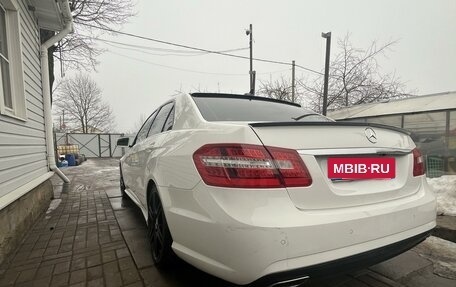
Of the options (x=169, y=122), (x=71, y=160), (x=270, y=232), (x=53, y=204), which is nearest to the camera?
(x=270, y=232)

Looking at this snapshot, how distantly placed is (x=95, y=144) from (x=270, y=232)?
84.1ft

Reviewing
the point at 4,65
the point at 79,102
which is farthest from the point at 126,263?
the point at 79,102

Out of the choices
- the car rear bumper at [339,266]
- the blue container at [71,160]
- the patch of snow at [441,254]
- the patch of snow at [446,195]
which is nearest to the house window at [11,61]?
the car rear bumper at [339,266]

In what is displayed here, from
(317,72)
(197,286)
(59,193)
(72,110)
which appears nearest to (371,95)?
(317,72)

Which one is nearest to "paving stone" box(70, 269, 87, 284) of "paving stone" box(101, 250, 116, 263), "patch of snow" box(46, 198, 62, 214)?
"paving stone" box(101, 250, 116, 263)

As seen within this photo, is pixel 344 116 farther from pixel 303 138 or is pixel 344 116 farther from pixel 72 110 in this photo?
pixel 72 110

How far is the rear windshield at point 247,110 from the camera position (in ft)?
7.29

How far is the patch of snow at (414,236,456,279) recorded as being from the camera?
92.2 inches

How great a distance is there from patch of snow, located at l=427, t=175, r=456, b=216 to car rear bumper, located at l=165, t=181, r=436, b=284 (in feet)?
8.39

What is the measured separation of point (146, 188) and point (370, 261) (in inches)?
76.9

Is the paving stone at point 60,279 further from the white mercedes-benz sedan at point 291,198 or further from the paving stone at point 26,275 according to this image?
the white mercedes-benz sedan at point 291,198

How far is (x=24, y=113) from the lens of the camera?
4.16m

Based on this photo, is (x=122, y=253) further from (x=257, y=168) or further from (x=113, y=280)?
(x=257, y=168)

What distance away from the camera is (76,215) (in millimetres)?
4418
